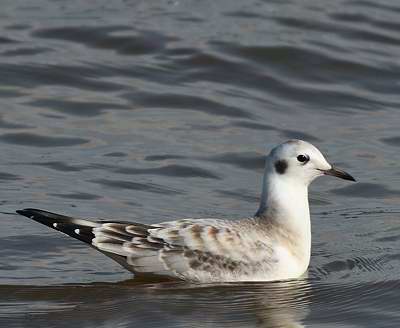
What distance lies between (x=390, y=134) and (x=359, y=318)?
5273 millimetres

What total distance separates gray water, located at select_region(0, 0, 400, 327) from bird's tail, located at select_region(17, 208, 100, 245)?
1.12ft

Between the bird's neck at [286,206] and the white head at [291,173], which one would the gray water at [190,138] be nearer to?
the bird's neck at [286,206]

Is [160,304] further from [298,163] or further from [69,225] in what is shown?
[298,163]

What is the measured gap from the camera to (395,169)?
12.6m

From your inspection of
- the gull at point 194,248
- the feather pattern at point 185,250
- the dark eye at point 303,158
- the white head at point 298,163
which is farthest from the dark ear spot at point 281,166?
the feather pattern at point 185,250

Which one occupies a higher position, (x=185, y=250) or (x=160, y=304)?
(x=185, y=250)

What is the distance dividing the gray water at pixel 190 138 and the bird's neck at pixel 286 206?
1.17ft

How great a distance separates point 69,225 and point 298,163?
1694mm

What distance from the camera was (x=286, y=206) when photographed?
31.7 feet

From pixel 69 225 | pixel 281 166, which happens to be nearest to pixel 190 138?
pixel 281 166

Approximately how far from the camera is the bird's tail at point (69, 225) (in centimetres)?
927

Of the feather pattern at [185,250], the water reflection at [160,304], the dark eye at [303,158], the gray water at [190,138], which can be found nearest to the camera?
the water reflection at [160,304]

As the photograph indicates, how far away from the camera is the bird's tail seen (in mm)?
9266

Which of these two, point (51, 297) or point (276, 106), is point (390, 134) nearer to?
point (276, 106)
